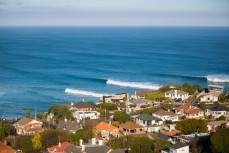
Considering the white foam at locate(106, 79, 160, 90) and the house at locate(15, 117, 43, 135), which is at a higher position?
the white foam at locate(106, 79, 160, 90)

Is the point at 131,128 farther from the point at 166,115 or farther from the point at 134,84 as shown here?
the point at 134,84

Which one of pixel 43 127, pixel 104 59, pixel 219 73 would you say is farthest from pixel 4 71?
pixel 43 127

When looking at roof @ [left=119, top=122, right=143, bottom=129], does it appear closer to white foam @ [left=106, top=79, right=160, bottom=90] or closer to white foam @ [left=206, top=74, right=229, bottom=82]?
white foam @ [left=106, top=79, right=160, bottom=90]

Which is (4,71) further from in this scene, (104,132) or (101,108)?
(104,132)

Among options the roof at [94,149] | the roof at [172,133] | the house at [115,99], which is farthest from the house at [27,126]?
the house at [115,99]

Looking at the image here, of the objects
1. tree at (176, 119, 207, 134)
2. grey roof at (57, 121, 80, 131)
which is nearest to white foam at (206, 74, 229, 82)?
grey roof at (57, 121, 80, 131)

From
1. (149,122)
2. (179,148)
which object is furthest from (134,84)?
(179,148)
